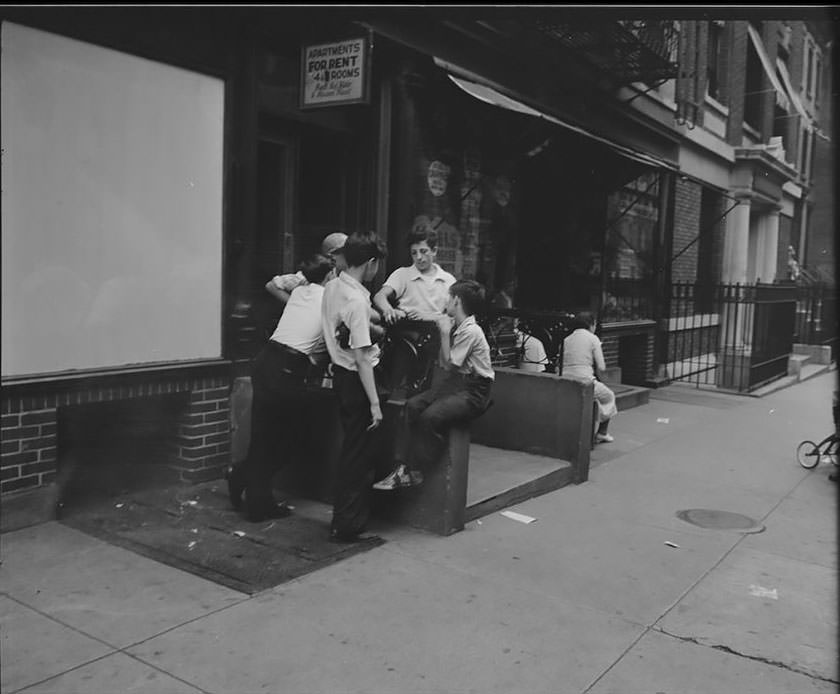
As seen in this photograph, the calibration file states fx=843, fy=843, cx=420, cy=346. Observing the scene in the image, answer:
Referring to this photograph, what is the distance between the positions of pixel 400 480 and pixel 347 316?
1184 mm

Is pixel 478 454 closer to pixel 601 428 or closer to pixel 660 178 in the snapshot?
pixel 601 428

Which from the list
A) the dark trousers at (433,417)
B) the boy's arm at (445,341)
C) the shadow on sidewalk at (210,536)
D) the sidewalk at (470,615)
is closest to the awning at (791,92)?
the sidewalk at (470,615)

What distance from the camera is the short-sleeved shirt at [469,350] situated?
19.3 feet

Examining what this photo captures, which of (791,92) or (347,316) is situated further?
(791,92)

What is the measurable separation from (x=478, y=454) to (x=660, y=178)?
8922mm

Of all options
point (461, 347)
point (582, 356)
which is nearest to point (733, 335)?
point (582, 356)

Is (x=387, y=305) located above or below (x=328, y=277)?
below

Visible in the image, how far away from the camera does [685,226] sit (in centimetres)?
1659

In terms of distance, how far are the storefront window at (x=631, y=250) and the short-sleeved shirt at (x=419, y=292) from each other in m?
6.81

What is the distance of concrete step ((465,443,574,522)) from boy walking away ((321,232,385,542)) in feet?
3.21

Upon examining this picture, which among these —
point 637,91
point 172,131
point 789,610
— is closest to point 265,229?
point 172,131

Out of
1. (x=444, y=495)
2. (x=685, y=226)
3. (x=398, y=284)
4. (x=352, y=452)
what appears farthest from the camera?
(x=685, y=226)

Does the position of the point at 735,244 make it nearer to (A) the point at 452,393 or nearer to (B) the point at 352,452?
(A) the point at 452,393

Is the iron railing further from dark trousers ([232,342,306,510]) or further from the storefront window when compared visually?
dark trousers ([232,342,306,510])
